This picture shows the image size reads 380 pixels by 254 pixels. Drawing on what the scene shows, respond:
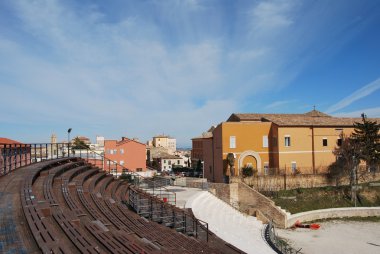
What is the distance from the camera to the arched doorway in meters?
30.1

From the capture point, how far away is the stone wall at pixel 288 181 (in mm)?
28297

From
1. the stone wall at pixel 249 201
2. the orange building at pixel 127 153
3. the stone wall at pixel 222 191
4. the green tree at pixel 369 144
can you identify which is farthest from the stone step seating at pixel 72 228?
the orange building at pixel 127 153

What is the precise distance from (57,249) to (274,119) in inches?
1163

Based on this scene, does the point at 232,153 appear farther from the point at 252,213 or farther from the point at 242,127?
the point at 252,213

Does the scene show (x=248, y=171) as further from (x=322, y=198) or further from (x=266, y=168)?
(x=322, y=198)

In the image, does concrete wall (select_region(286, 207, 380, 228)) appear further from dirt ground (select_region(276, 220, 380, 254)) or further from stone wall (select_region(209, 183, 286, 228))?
stone wall (select_region(209, 183, 286, 228))

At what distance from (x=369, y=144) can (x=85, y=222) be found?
31745mm

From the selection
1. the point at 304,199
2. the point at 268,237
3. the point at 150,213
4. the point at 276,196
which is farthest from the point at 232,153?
the point at 150,213

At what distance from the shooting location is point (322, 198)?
92.5ft

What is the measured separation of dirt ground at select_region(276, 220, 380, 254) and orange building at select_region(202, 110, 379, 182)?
7411 mm

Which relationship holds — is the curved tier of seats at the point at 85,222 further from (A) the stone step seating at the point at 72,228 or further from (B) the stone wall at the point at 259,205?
(B) the stone wall at the point at 259,205

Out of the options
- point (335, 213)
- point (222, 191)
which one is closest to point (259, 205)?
point (222, 191)

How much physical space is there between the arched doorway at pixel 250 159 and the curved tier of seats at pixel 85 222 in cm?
1764

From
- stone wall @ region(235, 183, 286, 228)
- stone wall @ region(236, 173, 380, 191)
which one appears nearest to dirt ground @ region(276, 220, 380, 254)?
stone wall @ region(235, 183, 286, 228)
